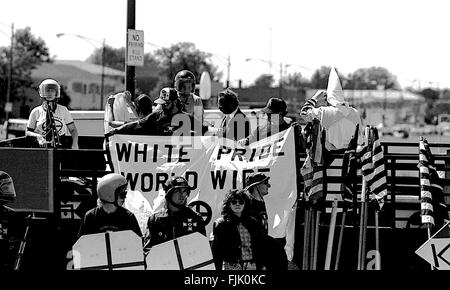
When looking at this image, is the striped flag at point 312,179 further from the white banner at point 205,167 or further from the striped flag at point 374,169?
the striped flag at point 374,169

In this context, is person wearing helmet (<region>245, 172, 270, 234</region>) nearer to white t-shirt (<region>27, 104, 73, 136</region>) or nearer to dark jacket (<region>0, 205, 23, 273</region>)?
dark jacket (<region>0, 205, 23, 273</region>)

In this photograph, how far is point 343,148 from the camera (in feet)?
31.5

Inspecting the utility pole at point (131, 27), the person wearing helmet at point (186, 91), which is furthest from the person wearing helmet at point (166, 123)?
the utility pole at point (131, 27)

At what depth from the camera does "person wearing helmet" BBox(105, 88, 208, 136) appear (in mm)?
9234

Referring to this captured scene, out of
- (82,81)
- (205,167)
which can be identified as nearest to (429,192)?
(205,167)

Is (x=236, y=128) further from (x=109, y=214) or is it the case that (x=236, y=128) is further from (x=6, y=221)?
(x=6, y=221)

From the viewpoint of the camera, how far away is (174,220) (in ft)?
24.8

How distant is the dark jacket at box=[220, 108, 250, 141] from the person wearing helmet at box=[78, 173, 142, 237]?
208cm

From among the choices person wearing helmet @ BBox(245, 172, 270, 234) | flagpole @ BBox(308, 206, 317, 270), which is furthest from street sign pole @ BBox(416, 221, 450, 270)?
person wearing helmet @ BBox(245, 172, 270, 234)

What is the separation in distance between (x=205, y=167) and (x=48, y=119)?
220 centimetres

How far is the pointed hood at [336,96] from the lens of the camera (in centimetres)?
973
